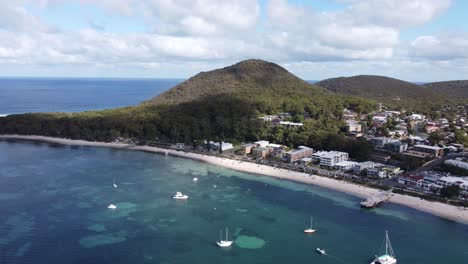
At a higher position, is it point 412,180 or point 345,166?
point 345,166

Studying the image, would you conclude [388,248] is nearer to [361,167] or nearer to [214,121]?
[361,167]

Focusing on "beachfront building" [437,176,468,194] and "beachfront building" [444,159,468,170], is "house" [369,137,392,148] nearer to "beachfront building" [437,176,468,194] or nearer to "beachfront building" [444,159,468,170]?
"beachfront building" [444,159,468,170]

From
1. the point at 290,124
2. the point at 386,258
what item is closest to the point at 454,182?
the point at 386,258

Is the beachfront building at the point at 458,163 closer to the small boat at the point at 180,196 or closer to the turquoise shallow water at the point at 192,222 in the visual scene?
the turquoise shallow water at the point at 192,222

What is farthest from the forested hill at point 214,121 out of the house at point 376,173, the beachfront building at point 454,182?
the beachfront building at point 454,182

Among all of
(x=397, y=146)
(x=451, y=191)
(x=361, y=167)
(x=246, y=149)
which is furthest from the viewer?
(x=246, y=149)

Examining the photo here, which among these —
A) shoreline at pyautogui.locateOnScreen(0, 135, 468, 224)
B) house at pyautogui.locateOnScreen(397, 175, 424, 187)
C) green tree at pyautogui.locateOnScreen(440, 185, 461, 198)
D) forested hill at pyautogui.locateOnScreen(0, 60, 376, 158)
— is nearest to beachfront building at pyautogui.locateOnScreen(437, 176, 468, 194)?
green tree at pyautogui.locateOnScreen(440, 185, 461, 198)
